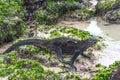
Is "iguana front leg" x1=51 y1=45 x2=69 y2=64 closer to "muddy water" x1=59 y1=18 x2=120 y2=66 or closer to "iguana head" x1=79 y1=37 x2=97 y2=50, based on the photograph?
"iguana head" x1=79 y1=37 x2=97 y2=50

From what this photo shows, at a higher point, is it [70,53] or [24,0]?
[24,0]

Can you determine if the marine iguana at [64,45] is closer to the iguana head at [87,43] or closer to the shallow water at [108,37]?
the iguana head at [87,43]

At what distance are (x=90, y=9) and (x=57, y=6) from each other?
159cm

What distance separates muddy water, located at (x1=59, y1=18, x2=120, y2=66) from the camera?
9.04m

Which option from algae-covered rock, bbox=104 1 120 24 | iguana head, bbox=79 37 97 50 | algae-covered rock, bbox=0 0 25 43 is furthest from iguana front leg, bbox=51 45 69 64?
algae-covered rock, bbox=104 1 120 24

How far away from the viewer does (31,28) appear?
12.8 m

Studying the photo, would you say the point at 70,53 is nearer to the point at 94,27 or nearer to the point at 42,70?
the point at 42,70

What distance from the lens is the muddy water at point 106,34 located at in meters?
9.04

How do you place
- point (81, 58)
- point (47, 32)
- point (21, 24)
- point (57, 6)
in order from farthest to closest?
point (57, 6), point (21, 24), point (47, 32), point (81, 58)

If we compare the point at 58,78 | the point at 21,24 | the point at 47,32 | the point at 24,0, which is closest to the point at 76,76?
the point at 58,78

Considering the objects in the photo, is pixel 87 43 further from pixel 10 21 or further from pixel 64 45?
pixel 10 21

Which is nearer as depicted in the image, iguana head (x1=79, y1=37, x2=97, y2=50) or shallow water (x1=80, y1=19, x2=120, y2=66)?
iguana head (x1=79, y1=37, x2=97, y2=50)

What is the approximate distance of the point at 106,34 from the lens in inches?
468

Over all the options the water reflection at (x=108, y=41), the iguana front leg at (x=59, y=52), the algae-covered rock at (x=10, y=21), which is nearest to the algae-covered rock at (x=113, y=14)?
the water reflection at (x=108, y=41)
